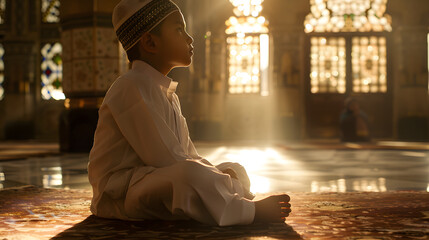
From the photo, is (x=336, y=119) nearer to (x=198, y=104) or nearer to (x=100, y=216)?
(x=198, y=104)

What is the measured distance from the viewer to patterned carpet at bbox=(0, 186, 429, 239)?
5.12 feet

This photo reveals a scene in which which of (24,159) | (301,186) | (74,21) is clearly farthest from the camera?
(74,21)

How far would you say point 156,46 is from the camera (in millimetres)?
1804

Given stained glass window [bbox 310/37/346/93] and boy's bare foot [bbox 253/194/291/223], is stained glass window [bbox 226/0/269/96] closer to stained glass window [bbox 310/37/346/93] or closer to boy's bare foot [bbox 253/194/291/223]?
stained glass window [bbox 310/37/346/93]

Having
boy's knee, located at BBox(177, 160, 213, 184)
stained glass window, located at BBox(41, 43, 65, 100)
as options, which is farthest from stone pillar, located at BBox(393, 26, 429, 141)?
boy's knee, located at BBox(177, 160, 213, 184)

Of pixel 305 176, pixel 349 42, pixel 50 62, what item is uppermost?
pixel 349 42

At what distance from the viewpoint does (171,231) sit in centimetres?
161

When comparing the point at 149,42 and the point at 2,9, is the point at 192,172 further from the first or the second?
the point at 2,9

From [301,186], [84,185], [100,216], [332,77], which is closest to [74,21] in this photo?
[84,185]

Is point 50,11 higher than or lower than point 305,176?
higher

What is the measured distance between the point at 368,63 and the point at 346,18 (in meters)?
1.03

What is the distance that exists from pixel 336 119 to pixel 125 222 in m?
9.82

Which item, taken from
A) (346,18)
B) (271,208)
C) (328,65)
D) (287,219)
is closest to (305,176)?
(287,219)

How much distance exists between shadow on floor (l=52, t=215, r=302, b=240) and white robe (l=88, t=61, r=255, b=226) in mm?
31
